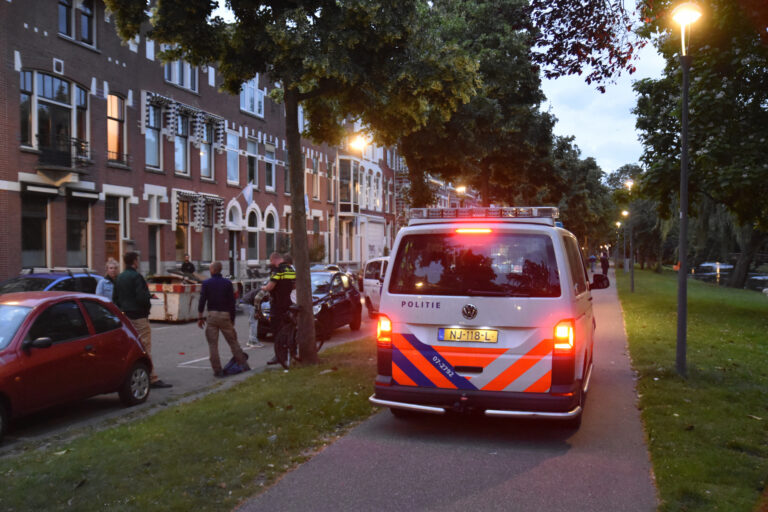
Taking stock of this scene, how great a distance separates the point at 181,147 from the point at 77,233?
717 centimetres

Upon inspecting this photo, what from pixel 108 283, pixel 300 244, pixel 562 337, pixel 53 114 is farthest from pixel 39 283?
pixel 562 337

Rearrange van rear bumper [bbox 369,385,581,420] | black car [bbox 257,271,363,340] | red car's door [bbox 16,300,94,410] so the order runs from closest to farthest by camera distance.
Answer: van rear bumper [bbox 369,385,581,420] → red car's door [bbox 16,300,94,410] → black car [bbox 257,271,363,340]

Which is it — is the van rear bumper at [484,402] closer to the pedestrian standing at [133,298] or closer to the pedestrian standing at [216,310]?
the pedestrian standing at [133,298]

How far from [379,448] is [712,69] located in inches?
636

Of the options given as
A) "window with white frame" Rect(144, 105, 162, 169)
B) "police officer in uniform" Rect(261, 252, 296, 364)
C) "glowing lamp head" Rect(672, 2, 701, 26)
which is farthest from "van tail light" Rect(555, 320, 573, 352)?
"window with white frame" Rect(144, 105, 162, 169)

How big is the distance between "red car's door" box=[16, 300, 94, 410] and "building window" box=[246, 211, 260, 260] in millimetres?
26361

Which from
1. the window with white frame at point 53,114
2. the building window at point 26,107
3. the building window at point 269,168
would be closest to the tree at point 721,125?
the window with white frame at point 53,114

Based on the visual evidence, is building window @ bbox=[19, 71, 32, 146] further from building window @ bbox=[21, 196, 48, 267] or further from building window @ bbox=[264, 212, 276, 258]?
building window @ bbox=[264, 212, 276, 258]

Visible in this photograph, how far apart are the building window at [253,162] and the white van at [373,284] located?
48.5 feet

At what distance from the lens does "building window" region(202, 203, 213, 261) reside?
30375 millimetres

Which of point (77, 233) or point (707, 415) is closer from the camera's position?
point (707, 415)

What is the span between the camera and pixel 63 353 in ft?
24.8

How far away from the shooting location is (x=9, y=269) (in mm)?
20047

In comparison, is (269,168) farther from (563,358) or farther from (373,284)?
(563,358)
